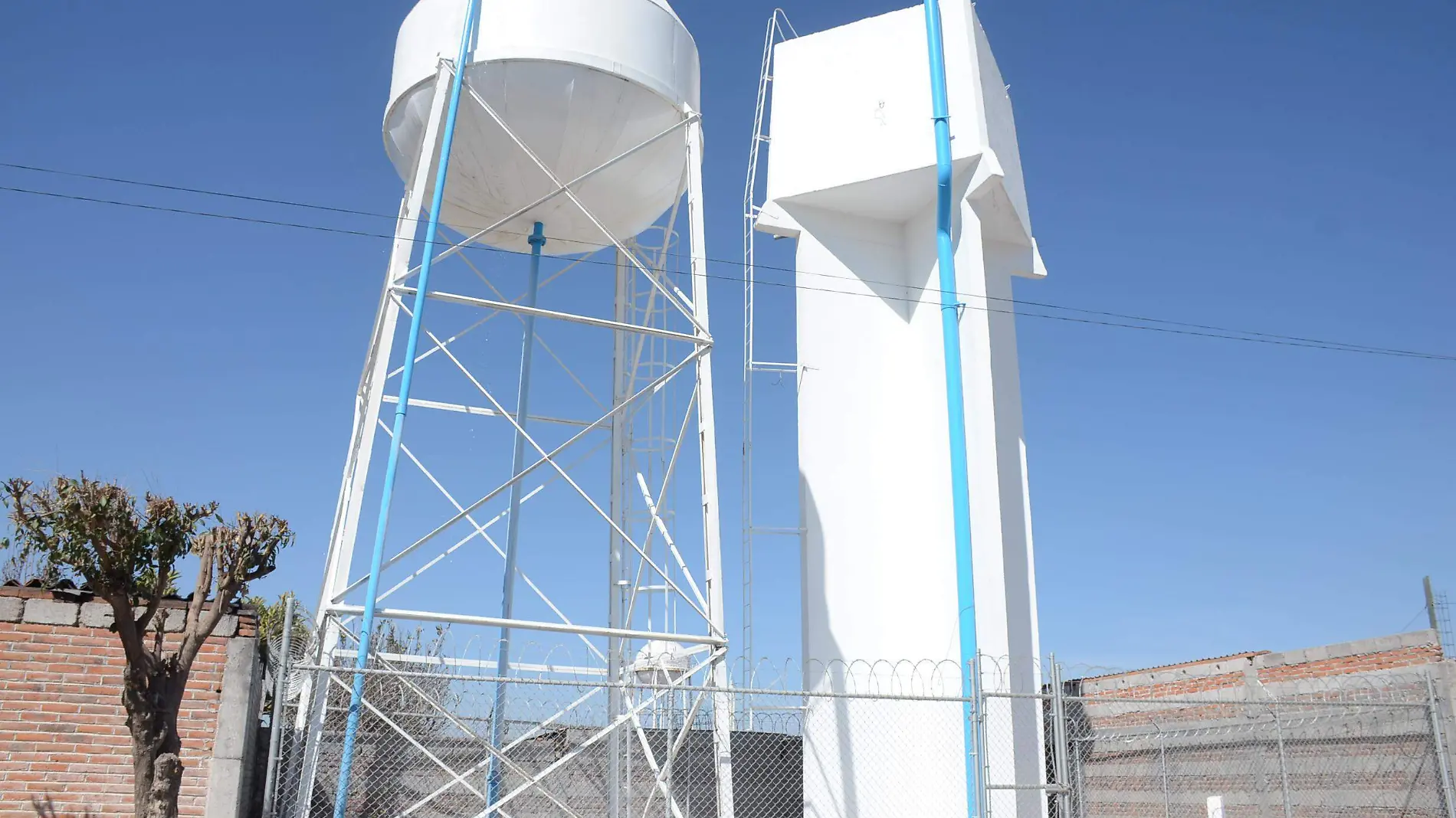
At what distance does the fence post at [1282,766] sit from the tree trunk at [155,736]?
8.42 m

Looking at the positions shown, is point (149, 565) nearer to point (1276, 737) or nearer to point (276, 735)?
point (276, 735)

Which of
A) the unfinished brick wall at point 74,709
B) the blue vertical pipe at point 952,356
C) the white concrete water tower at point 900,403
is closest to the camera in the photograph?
the unfinished brick wall at point 74,709

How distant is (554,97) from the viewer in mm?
11094

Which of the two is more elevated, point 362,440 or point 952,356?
point 952,356

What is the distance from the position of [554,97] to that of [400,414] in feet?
11.6

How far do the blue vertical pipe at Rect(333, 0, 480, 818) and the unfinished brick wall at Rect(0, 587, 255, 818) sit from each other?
104cm

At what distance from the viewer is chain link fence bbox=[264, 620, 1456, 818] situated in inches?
401

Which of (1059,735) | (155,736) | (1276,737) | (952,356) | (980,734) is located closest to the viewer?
(155,736)

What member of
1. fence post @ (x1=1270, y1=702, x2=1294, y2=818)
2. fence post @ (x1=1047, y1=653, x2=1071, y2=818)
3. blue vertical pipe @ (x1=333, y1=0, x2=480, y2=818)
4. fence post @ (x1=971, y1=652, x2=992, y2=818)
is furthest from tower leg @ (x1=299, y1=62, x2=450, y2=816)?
fence post @ (x1=1270, y1=702, x2=1294, y2=818)

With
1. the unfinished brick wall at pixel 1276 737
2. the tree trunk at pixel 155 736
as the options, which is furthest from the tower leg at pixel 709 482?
the tree trunk at pixel 155 736

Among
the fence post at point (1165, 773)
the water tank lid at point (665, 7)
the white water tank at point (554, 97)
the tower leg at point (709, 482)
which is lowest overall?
the fence post at point (1165, 773)

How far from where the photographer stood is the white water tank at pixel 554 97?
430 inches

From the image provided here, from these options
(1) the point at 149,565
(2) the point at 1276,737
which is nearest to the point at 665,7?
(1) the point at 149,565

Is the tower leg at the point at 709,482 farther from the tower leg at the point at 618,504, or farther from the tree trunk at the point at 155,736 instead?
the tree trunk at the point at 155,736
